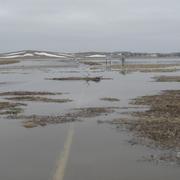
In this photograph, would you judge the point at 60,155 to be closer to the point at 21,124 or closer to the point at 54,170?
the point at 54,170

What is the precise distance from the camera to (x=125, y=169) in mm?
10969

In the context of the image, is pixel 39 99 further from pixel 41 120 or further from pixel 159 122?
pixel 159 122

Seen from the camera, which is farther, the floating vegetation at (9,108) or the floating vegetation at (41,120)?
the floating vegetation at (9,108)

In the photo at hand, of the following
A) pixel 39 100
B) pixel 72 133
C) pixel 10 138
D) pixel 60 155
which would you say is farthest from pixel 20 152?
pixel 39 100

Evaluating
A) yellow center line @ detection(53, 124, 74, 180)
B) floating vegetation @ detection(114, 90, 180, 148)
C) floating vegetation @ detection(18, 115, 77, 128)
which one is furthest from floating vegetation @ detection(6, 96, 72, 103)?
yellow center line @ detection(53, 124, 74, 180)

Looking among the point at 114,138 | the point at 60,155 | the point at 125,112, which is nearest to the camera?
the point at 60,155

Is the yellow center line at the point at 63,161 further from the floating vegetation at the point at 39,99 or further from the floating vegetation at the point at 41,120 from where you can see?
the floating vegetation at the point at 39,99

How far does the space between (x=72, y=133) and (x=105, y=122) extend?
2866 millimetres

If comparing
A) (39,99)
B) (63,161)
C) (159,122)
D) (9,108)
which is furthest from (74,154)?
(39,99)

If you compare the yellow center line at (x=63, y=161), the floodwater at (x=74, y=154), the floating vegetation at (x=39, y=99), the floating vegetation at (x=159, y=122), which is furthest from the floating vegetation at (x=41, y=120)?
the floating vegetation at (x=39, y=99)

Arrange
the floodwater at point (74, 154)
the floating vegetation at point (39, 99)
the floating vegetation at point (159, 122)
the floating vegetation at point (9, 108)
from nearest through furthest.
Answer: the floodwater at point (74, 154) → the floating vegetation at point (159, 122) → the floating vegetation at point (9, 108) → the floating vegetation at point (39, 99)

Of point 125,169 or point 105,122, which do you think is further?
point 105,122

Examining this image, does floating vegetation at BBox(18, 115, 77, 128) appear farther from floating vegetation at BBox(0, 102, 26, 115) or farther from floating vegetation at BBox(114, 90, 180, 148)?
floating vegetation at BBox(114, 90, 180, 148)

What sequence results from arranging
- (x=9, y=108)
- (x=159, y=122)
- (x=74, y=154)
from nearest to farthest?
(x=74, y=154)
(x=159, y=122)
(x=9, y=108)
